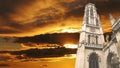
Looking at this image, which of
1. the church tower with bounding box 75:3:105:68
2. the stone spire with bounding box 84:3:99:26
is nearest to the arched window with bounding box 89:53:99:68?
the church tower with bounding box 75:3:105:68

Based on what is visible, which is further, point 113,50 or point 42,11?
point 113,50

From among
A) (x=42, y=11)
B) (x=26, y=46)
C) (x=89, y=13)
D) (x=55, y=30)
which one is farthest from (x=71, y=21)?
(x=89, y=13)

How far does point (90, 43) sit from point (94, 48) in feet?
4.49

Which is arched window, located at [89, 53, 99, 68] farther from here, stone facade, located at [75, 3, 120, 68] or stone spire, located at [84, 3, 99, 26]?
stone spire, located at [84, 3, 99, 26]

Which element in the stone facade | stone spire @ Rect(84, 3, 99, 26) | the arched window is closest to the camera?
the stone facade

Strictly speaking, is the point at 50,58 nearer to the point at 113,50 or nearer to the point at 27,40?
the point at 27,40

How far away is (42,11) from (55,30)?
2283 millimetres

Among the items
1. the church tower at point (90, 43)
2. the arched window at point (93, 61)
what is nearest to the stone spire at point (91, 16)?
the church tower at point (90, 43)

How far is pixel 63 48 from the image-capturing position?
2134cm

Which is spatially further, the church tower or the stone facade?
the church tower

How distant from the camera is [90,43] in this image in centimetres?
3419

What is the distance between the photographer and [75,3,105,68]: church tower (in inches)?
1251

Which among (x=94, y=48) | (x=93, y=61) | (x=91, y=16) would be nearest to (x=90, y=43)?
(x=94, y=48)

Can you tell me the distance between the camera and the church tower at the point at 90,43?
104ft
